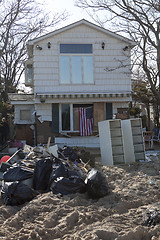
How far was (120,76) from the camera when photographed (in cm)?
1548

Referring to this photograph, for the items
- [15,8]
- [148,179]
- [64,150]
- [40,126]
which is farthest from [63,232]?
[15,8]

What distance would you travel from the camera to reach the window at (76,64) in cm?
1505

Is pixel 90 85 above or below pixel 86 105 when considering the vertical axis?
above

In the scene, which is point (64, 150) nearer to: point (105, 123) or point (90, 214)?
point (105, 123)

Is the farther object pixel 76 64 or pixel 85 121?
pixel 76 64

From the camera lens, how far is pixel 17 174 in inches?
253

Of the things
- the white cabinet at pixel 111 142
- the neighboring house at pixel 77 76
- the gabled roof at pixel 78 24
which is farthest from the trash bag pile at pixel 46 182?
the gabled roof at pixel 78 24

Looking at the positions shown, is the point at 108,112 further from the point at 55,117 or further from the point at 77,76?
the point at 55,117

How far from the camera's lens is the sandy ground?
3990mm

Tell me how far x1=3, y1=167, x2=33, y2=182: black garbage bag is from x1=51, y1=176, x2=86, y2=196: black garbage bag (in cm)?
85

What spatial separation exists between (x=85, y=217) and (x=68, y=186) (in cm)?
132

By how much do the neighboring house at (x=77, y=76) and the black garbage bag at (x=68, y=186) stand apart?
29.6ft

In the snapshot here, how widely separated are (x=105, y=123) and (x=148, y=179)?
333 centimetres

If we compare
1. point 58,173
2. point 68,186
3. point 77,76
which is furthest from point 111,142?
point 77,76
